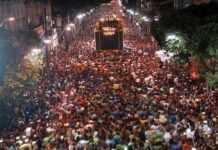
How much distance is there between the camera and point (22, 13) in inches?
2224

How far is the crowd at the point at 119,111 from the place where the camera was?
22656 millimetres

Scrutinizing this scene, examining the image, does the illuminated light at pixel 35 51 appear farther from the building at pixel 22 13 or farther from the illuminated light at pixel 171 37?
the illuminated light at pixel 171 37

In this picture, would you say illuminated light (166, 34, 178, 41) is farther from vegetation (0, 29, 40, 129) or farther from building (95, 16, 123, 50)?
vegetation (0, 29, 40, 129)

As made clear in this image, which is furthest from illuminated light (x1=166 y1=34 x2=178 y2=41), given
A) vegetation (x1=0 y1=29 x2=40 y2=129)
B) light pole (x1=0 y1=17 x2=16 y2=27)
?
light pole (x1=0 y1=17 x2=16 y2=27)

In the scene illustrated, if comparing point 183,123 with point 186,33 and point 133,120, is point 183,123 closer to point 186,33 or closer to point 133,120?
point 133,120

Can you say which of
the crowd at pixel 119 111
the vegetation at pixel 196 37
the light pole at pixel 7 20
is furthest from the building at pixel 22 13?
the vegetation at pixel 196 37

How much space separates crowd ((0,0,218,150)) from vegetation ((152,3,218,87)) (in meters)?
1.41

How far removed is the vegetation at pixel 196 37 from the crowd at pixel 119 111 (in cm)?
141

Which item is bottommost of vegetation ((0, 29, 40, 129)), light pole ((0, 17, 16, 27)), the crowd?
the crowd

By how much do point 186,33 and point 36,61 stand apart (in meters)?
13.5

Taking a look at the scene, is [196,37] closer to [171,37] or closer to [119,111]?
[171,37]

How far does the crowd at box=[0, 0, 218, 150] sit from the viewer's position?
22.7m

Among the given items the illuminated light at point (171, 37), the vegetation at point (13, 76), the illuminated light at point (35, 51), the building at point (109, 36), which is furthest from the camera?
the building at point (109, 36)

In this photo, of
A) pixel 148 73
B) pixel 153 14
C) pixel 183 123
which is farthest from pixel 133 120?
pixel 153 14
